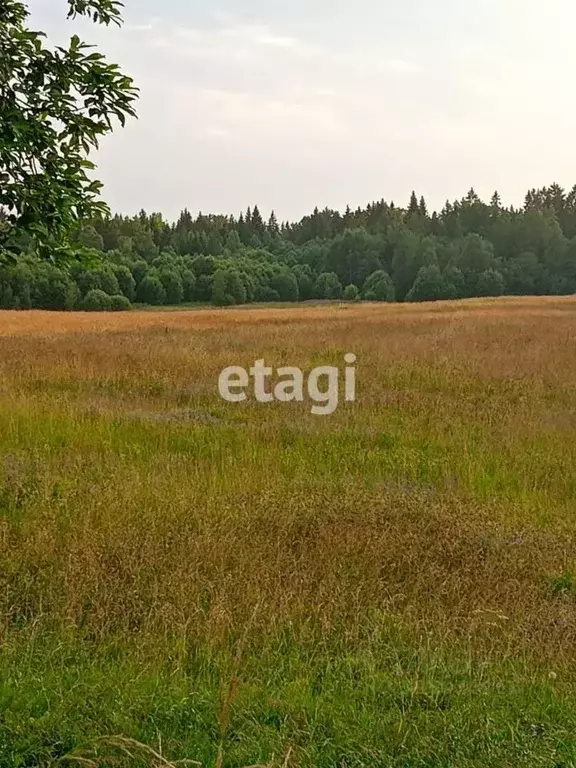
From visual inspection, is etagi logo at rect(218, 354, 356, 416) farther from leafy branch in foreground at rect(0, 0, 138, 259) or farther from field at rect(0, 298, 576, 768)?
leafy branch in foreground at rect(0, 0, 138, 259)

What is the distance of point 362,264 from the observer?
96.1 metres

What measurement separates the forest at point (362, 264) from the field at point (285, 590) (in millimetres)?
66125

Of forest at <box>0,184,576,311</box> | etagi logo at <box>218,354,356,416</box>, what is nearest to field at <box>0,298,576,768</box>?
etagi logo at <box>218,354,356,416</box>

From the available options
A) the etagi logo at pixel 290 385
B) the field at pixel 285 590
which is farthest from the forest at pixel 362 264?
the field at pixel 285 590

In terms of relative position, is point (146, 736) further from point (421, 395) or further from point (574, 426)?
point (421, 395)

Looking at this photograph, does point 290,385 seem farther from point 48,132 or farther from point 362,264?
point 362,264

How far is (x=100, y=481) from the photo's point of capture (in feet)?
20.6

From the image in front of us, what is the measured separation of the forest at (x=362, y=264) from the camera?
80.3 m

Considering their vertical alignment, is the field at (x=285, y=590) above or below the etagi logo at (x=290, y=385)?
below

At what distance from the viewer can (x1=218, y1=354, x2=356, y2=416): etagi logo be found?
424 inches

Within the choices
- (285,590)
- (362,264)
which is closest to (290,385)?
(285,590)

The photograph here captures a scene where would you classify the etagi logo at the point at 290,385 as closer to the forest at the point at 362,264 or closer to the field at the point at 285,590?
the field at the point at 285,590

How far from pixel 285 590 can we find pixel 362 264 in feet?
310

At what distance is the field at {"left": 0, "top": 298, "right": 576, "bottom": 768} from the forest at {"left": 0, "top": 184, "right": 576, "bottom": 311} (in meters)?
66.1
